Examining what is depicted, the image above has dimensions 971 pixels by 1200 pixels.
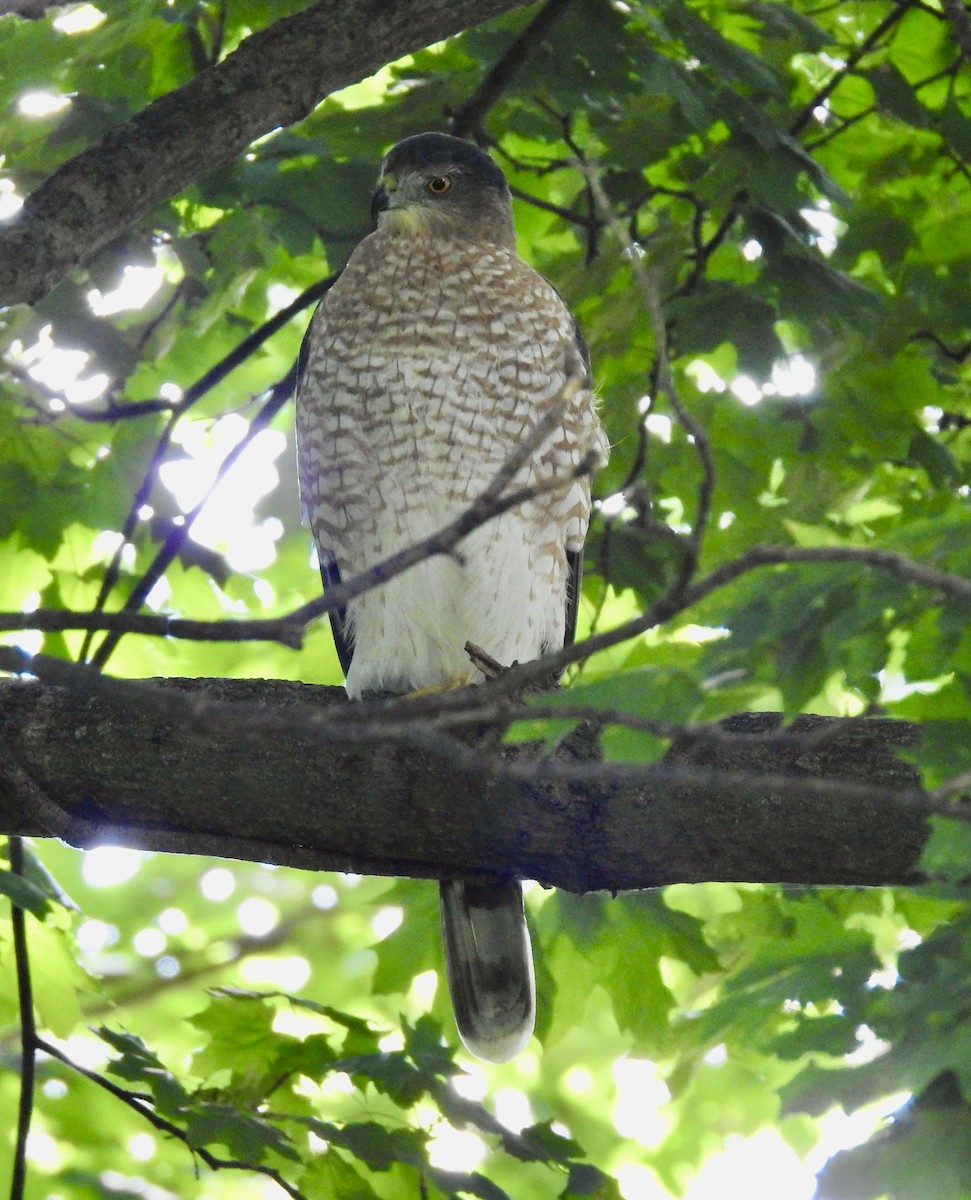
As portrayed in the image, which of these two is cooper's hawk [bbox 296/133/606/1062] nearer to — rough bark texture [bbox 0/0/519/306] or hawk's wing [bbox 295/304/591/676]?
hawk's wing [bbox 295/304/591/676]

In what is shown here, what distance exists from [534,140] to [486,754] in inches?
143

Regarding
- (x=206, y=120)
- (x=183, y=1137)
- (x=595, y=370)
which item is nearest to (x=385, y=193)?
(x=595, y=370)

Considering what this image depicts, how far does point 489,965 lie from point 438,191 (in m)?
2.71

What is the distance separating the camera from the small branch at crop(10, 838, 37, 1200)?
3.82 meters

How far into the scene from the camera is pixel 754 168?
4.38m

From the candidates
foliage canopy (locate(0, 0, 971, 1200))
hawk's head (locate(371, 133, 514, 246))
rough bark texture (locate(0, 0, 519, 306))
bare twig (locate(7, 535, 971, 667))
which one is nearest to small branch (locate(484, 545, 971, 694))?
bare twig (locate(7, 535, 971, 667))

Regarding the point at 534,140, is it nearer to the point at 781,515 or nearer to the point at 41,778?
the point at 781,515

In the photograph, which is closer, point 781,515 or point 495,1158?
point 781,515

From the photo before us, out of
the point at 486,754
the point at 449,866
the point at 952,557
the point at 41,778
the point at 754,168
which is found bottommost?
the point at 486,754

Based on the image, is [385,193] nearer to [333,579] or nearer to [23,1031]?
[333,579]

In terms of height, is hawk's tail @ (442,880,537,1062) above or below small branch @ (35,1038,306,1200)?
above

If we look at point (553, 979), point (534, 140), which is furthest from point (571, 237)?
point (553, 979)

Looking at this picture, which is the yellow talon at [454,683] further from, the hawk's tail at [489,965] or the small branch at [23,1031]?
the small branch at [23,1031]

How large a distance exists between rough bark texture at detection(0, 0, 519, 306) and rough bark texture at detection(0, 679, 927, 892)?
1.00m
